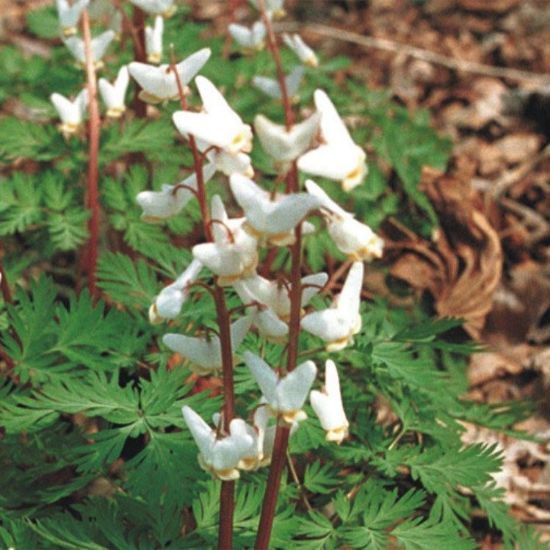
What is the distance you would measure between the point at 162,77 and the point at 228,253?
74 cm

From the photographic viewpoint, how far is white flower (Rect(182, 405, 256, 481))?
2031mm

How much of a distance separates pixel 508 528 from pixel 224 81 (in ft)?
8.33

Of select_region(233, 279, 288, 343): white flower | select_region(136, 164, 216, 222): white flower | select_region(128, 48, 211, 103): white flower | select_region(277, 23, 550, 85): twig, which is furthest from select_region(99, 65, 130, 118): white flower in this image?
select_region(277, 23, 550, 85): twig

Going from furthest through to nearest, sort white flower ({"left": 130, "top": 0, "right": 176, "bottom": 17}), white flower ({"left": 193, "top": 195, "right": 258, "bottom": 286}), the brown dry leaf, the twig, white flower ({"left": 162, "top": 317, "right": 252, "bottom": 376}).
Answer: the twig → the brown dry leaf → white flower ({"left": 130, "top": 0, "right": 176, "bottom": 17}) → white flower ({"left": 162, "top": 317, "right": 252, "bottom": 376}) → white flower ({"left": 193, "top": 195, "right": 258, "bottom": 286})

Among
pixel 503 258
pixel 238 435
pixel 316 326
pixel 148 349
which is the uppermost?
pixel 316 326

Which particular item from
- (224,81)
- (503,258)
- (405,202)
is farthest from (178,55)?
(503,258)

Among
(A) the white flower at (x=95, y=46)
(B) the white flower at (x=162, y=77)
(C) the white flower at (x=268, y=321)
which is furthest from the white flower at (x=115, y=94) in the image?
(C) the white flower at (x=268, y=321)

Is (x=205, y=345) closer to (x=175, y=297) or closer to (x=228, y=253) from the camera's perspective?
(x=175, y=297)

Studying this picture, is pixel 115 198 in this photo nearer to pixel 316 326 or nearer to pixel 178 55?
pixel 178 55

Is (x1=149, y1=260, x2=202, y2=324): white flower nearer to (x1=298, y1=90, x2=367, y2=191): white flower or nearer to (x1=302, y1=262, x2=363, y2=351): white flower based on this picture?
(x1=302, y1=262, x2=363, y2=351): white flower

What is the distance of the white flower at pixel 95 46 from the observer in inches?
143

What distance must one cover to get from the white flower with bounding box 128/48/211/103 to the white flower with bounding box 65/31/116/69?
4.03 feet

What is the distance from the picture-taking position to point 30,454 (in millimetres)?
2715

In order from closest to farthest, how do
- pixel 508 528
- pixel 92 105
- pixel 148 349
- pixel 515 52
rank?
pixel 508 528
pixel 148 349
pixel 92 105
pixel 515 52
